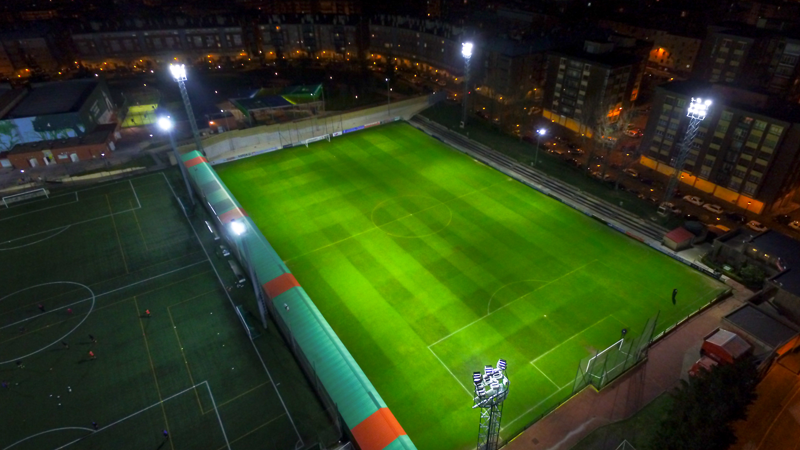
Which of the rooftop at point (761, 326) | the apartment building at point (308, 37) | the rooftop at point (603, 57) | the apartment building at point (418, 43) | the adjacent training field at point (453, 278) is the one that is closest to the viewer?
the rooftop at point (761, 326)

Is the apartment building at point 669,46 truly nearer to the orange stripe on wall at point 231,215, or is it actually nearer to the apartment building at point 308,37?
the apartment building at point 308,37

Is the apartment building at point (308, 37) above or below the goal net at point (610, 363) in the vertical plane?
above

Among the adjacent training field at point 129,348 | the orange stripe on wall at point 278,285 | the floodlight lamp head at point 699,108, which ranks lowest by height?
the adjacent training field at point 129,348

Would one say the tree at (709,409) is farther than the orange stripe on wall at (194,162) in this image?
No

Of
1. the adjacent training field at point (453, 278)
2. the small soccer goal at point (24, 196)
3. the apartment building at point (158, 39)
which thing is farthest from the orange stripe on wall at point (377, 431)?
the apartment building at point (158, 39)

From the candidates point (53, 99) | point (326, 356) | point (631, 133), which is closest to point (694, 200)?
point (631, 133)
